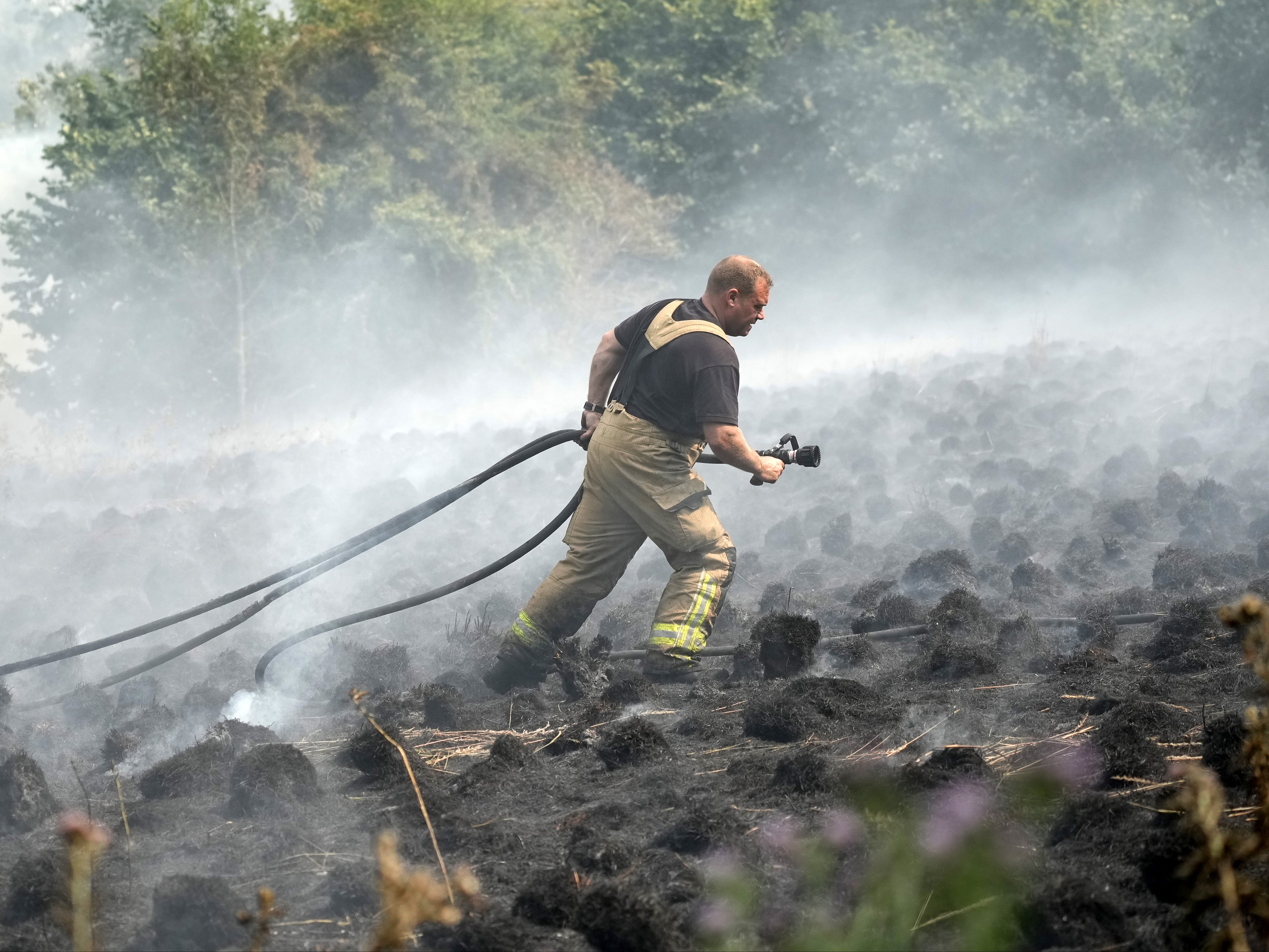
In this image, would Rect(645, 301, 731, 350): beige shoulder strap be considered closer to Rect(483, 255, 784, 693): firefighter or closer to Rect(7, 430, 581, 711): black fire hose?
Rect(483, 255, 784, 693): firefighter

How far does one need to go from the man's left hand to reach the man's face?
77 centimetres

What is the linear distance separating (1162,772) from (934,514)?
5.08 meters

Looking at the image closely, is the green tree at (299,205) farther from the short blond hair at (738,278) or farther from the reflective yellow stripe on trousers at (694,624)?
the reflective yellow stripe on trousers at (694,624)

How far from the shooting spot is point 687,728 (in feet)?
14.7

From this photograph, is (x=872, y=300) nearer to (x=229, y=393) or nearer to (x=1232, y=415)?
(x=229, y=393)

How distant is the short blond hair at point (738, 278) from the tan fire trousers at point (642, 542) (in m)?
0.67

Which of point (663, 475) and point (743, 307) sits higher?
point (743, 307)

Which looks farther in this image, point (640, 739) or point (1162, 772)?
point (640, 739)

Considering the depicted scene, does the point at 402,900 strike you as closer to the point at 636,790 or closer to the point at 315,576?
the point at 636,790

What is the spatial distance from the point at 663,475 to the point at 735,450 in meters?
0.41

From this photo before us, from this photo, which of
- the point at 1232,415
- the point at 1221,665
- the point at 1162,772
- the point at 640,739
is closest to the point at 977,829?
the point at 1162,772

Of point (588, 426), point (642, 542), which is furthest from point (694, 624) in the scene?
point (588, 426)

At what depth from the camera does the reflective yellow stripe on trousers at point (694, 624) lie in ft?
16.9

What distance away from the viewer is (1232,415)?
9625mm
